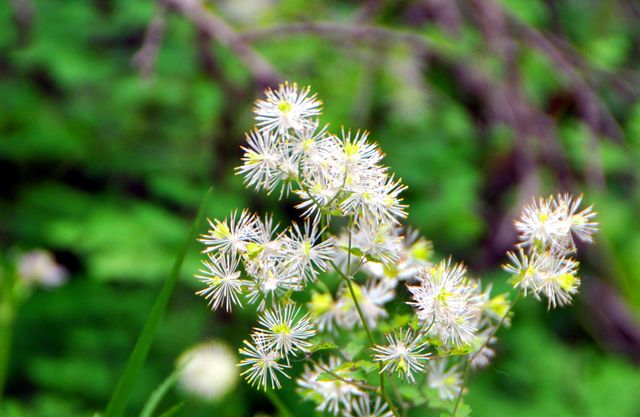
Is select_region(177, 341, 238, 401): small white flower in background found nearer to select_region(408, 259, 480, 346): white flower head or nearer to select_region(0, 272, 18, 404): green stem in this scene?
select_region(0, 272, 18, 404): green stem

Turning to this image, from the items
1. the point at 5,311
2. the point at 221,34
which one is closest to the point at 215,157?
the point at 221,34

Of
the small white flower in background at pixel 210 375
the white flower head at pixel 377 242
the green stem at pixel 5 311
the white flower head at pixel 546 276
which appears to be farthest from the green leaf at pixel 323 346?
the small white flower in background at pixel 210 375

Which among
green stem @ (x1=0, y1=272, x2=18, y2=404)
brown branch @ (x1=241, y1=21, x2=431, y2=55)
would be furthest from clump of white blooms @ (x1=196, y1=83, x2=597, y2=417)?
brown branch @ (x1=241, y1=21, x2=431, y2=55)

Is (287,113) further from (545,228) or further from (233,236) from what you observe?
(545,228)

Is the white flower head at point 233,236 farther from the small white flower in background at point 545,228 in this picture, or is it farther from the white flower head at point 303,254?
the small white flower in background at point 545,228

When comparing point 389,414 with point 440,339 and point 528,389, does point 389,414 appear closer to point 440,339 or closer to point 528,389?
point 440,339

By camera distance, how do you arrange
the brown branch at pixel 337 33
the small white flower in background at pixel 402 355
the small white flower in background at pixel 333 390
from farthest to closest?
1. the brown branch at pixel 337 33
2. the small white flower in background at pixel 333 390
3. the small white flower in background at pixel 402 355
